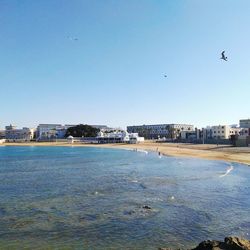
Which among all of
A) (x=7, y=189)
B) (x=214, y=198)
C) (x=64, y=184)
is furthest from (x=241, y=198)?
(x=7, y=189)

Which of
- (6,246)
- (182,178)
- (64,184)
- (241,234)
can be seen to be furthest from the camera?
(182,178)

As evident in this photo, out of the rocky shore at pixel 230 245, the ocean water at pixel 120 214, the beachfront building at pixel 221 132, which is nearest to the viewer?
the rocky shore at pixel 230 245

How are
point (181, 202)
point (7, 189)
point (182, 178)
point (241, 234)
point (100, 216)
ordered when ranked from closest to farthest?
point (241, 234)
point (100, 216)
point (181, 202)
point (7, 189)
point (182, 178)

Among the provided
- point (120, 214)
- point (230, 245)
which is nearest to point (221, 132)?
point (120, 214)

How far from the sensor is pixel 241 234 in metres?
20.0

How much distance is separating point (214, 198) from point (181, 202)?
11.2 ft

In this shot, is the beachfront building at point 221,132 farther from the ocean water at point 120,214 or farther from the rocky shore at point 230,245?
the rocky shore at point 230,245

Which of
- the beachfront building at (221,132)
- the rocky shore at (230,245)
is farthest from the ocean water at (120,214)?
the beachfront building at (221,132)

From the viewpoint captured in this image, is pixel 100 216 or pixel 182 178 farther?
pixel 182 178

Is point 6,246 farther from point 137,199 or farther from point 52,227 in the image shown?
point 137,199

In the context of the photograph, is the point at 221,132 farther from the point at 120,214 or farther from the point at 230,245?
the point at 230,245

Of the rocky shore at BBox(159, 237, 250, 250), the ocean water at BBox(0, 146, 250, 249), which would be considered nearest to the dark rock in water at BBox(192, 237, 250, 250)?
the rocky shore at BBox(159, 237, 250, 250)

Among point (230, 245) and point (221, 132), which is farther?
point (221, 132)

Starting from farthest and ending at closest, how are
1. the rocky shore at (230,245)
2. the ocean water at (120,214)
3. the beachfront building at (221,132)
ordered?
the beachfront building at (221,132), the ocean water at (120,214), the rocky shore at (230,245)
